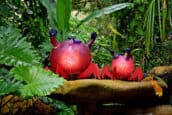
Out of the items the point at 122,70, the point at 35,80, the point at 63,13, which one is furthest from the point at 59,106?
the point at 63,13

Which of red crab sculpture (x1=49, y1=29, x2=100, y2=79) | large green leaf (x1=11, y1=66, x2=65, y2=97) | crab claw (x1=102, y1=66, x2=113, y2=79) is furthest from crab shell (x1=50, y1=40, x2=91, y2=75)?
large green leaf (x1=11, y1=66, x2=65, y2=97)

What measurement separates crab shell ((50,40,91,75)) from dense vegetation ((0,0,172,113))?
0.42 feet

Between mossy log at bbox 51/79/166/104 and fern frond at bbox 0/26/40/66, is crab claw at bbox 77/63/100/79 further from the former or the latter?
fern frond at bbox 0/26/40/66

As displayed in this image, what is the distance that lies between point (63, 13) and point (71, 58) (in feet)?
1.28

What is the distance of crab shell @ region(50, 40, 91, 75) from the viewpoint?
1.92 m

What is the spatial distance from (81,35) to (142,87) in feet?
3.61

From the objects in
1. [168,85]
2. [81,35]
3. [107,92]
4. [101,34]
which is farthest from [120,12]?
[107,92]

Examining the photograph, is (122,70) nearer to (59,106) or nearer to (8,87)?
(59,106)

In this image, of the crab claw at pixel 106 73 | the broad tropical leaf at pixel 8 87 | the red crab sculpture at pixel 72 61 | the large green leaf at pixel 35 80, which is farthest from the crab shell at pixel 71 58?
the broad tropical leaf at pixel 8 87

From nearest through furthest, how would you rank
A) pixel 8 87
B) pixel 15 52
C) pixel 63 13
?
1. pixel 8 87
2. pixel 15 52
3. pixel 63 13

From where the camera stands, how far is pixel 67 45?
1970 millimetres

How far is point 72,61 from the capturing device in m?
1.93

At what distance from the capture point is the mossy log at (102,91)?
68.3 inches

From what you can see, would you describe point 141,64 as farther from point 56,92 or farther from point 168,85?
point 56,92
